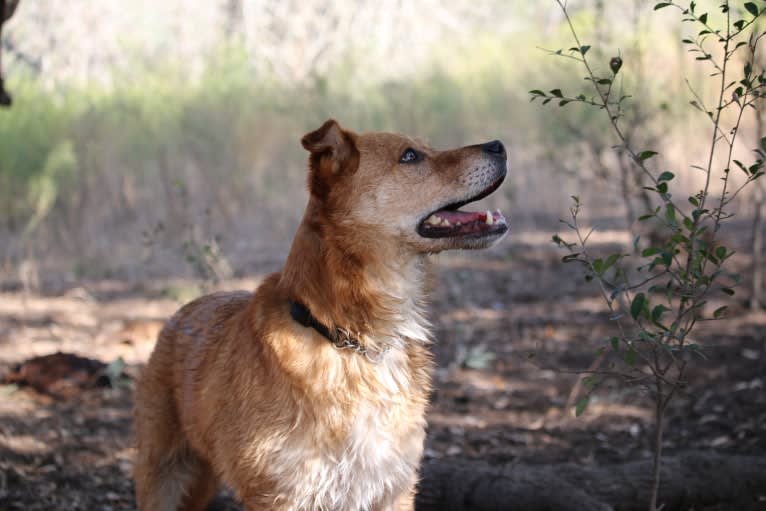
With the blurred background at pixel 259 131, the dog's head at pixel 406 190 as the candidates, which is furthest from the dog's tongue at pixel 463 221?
the blurred background at pixel 259 131

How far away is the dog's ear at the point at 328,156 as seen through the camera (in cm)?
339

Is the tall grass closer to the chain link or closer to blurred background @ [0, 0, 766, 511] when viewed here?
blurred background @ [0, 0, 766, 511]

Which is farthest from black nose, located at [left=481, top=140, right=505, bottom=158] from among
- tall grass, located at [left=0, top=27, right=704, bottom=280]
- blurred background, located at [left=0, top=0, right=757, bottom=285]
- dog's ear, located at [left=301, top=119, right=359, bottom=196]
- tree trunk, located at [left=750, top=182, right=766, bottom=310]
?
tall grass, located at [left=0, top=27, right=704, bottom=280]

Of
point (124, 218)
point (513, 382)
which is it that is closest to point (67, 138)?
point (124, 218)

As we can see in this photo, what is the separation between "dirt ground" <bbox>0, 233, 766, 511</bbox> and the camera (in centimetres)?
510

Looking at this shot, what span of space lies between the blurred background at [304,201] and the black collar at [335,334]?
0.98 m

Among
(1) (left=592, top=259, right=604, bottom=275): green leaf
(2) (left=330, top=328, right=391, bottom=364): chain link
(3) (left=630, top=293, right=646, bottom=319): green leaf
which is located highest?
(1) (left=592, top=259, right=604, bottom=275): green leaf

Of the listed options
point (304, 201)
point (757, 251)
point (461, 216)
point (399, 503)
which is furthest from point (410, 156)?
point (304, 201)

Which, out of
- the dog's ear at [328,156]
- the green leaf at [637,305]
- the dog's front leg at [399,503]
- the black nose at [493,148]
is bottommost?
Answer: the dog's front leg at [399,503]

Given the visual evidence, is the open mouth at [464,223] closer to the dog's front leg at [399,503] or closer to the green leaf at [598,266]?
the green leaf at [598,266]

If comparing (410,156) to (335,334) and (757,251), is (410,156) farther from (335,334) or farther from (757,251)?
(757,251)

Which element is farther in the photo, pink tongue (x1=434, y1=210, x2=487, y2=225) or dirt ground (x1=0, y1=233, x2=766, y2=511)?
dirt ground (x1=0, y1=233, x2=766, y2=511)

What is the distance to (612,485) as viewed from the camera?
422 centimetres

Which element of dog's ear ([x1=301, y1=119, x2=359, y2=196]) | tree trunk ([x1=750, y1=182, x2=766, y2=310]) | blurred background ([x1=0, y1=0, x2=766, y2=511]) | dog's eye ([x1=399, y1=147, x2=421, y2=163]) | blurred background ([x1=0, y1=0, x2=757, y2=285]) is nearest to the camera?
dog's ear ([x1=301, y1=119, x2=359, y2=196])
